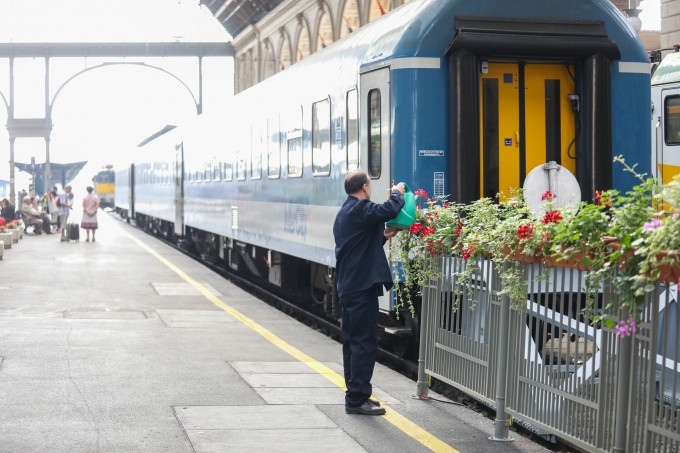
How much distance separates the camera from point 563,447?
755 centimetres

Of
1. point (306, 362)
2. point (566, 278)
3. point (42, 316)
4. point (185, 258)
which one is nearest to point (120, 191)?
point (185, 258)

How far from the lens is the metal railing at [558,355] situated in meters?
5.38

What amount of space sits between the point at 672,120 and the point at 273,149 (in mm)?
5975

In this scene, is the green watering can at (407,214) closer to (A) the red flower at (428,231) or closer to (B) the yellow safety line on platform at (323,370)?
(A) the red flower at (428,231)

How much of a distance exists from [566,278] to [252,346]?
5.44 m

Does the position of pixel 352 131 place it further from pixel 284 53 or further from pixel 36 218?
pixel 284 53

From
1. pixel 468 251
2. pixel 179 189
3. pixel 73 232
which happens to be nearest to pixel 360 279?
pixel 468 251

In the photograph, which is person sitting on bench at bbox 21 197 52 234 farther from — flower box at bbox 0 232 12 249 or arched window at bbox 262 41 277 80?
arched window at bbox 262 41 277 80

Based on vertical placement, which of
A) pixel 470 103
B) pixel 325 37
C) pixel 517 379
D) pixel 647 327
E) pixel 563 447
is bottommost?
pixel 563 447

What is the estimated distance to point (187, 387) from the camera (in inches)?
343

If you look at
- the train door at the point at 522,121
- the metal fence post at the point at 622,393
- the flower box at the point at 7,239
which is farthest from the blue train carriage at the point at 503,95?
the flower box at the point at 7,239

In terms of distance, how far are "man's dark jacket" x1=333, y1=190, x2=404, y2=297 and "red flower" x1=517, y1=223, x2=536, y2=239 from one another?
1.26 metres

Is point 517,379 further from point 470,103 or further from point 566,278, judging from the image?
point 470,103

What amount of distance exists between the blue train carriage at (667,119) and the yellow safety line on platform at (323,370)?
6.75 meters
